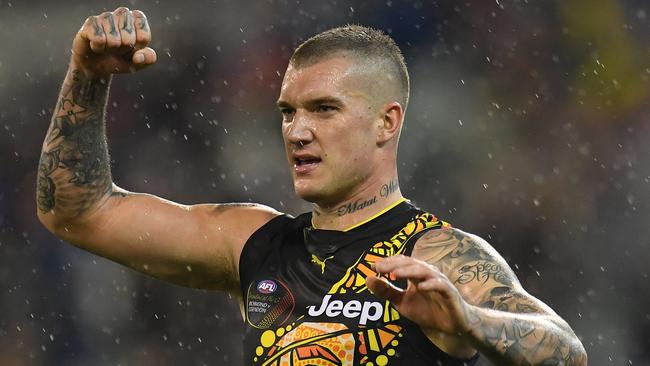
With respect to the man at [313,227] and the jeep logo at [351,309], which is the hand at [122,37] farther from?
the jeep logo at [351,309]

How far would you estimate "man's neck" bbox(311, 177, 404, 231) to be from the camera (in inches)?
153

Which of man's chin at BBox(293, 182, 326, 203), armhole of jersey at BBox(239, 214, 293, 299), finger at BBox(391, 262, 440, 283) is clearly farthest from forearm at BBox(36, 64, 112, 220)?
finger at BBox(391, 262, 440, 283)

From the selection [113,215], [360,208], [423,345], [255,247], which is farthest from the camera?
[113,215]

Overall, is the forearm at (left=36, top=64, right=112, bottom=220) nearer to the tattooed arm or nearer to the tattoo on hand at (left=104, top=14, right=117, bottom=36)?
the tattoo on hand at (left=104, top=14, right=117, bottom=36)

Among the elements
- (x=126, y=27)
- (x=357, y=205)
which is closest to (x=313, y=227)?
(x=357, y=205)

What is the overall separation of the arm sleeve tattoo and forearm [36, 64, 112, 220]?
4.50 feet

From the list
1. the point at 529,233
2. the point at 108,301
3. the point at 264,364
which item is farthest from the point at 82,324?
the point at 264,364

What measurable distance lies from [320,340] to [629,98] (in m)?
4.73

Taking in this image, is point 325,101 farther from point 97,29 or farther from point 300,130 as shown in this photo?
point 97,29

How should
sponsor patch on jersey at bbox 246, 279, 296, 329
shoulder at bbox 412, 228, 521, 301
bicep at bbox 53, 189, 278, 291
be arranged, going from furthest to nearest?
bicep at bbox 53, 189, 278, 291 < sponsor patch on jersey at bbox 246, 279, 296, 329 < shoulder at bbox 412, 228, 521, 301

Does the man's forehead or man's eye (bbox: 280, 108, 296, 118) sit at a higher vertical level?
the man's forehead

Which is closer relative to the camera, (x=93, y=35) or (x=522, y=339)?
(x=522, y=339)

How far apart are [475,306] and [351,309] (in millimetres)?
604

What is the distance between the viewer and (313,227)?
3.99 m
